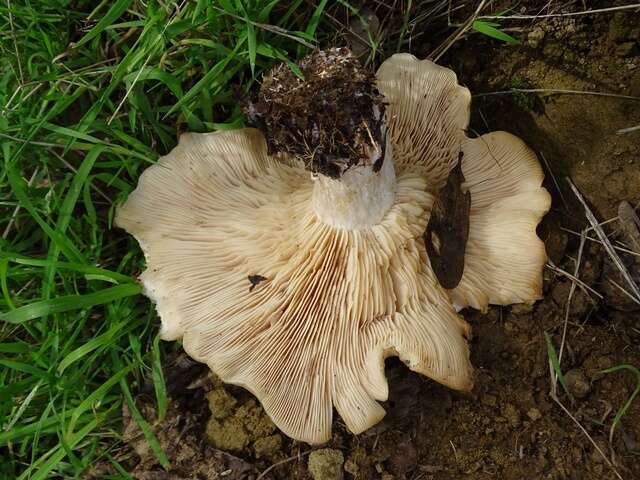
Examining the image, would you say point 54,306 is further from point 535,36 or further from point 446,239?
point 535,36

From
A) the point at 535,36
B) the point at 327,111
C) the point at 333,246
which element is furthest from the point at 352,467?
the point at 535,36

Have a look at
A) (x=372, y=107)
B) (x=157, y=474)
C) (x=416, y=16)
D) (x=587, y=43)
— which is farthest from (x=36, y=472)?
(x=587, y=43)

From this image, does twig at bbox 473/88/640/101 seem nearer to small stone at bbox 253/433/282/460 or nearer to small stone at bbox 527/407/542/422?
small stone at bbox 527/407/542/422

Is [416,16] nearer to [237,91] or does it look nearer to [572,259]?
[237,91]

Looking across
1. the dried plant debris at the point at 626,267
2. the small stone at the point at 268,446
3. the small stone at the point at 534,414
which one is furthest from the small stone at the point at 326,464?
the dried plant debris at the point at 626,267

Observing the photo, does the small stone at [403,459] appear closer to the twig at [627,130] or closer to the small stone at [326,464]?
the small stone at [326,464]
